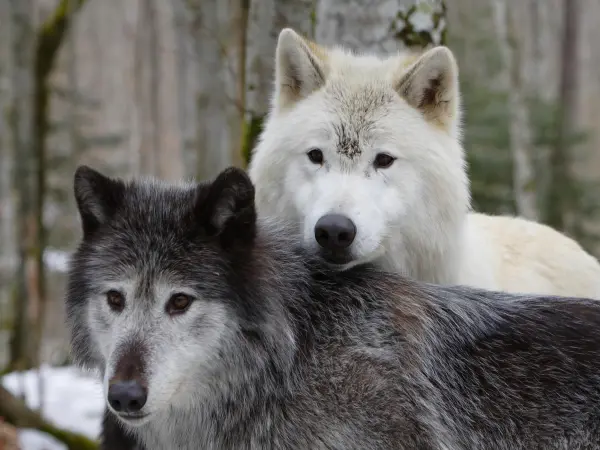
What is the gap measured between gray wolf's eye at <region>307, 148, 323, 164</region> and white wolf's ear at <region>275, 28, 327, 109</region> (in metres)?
0.50

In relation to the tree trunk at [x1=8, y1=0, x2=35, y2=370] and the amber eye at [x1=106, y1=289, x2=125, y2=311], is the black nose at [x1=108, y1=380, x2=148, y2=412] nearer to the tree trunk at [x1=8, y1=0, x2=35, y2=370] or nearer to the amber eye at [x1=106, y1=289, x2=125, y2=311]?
the amber eye at [x1=106, y1=289, x2=125, y2=311]

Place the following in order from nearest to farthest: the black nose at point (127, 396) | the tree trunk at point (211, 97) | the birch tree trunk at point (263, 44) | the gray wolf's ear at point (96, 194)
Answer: the black nose at point (127, 396) → the gray wolf's ear at point (96, 194) → the birch tree trunk at point (263, 44) → the tree trunk at point (211, 97)

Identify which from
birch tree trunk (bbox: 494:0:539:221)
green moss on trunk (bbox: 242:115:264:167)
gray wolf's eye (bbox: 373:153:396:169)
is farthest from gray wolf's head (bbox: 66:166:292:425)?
birch tree trunk (bbox: 494:0:539:221)

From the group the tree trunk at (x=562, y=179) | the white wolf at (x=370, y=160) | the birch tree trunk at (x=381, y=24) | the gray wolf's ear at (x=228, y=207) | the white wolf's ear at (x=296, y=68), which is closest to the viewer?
the gray wolf's ear at (x=228, y=207)

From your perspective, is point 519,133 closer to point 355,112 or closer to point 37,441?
point 37,441

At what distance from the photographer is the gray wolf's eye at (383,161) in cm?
466

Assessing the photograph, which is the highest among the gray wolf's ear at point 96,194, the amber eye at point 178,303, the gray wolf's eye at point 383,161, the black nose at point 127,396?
the gray wolf's eye at point 383,161

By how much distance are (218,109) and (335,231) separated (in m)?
14.4

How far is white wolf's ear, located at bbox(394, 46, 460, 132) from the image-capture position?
15.8 ft

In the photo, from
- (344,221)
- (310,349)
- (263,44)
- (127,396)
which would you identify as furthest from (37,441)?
(344,221)

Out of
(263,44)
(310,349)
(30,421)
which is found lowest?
(30,421)

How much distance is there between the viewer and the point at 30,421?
8430mm

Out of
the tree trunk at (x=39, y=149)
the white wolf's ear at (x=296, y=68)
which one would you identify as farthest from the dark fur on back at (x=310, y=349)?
the tree trunk at (x=39, y=149)

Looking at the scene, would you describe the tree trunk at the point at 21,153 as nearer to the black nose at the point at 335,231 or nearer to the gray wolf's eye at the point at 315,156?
the gray wolf's eye at the point at 315,156
